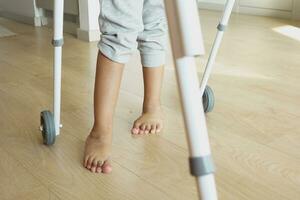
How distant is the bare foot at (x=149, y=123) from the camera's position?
92 cm

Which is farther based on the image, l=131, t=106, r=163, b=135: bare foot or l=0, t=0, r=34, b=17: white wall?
l=0, t=0, r=34, b=17: white wall

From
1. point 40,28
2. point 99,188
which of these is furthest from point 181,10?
point 40,28

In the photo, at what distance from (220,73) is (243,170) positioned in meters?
0.69

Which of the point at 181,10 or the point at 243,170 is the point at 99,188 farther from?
the point at 181,10

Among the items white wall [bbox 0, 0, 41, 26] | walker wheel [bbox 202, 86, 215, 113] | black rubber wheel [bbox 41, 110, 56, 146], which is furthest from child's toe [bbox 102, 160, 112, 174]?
white wall [bbox 0, 0, 41, 26]

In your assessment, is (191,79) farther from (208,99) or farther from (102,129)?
(208,99)

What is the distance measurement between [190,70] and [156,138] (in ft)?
1.88

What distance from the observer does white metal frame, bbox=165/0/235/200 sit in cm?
33

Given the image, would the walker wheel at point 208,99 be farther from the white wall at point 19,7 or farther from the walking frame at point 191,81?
the white wall at point 19,7

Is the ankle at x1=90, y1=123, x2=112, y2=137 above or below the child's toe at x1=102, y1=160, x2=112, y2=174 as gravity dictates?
above

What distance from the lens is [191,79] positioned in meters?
0.33

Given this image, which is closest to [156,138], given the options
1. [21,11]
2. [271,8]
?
[271,8]

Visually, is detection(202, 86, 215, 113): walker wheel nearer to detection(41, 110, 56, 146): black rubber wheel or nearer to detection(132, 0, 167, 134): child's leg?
detection(132, 0, 167, 134): child's leg

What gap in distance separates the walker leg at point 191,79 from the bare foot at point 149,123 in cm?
57
